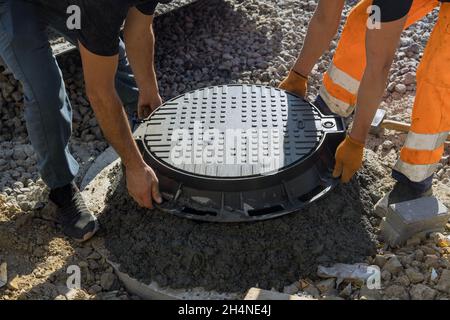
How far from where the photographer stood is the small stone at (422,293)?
2518 millimetres

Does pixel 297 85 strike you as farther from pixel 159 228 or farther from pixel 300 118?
pixel 159 228

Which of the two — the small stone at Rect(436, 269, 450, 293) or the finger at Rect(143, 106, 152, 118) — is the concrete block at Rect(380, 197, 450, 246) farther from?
the finger at Rect(143, 106, 152, 118)

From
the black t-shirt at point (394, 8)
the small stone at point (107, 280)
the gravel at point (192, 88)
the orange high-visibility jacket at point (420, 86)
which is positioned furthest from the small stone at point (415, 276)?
the small stone at point (107, 280)

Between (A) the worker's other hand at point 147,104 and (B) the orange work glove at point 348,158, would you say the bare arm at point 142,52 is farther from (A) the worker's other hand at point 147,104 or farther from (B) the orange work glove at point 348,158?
(B) the orange work glove at point 348,158

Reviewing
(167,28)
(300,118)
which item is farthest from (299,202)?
(167,28)

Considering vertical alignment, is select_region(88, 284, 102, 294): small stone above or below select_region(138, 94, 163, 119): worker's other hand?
below

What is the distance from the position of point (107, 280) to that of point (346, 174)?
1261 mm

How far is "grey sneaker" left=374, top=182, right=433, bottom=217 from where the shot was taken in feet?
9.75

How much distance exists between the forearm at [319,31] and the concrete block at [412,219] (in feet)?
3.33

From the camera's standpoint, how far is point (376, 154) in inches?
140

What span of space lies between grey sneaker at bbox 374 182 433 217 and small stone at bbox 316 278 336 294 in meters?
0.52

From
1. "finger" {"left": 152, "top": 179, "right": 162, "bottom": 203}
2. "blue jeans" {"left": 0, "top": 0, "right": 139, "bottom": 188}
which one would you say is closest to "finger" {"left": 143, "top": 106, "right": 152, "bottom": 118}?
"blue jeans" {"left": 0, "top": 0, "right": 139, "bottom": 188}

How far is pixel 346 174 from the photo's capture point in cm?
286

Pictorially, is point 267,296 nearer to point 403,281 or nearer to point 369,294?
point 369,294
